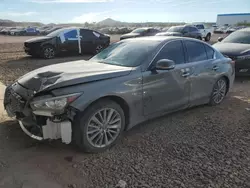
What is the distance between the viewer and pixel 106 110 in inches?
138

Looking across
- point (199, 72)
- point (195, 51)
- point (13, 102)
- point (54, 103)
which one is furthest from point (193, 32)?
point (54, 103)

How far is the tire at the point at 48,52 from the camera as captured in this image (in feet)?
40.3

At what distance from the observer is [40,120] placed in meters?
3.26

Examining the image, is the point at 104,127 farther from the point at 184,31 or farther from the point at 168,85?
the point at 184,31

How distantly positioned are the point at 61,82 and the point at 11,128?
1.54m

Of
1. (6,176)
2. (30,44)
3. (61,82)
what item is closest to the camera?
(6,176)

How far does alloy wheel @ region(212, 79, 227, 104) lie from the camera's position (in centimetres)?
546

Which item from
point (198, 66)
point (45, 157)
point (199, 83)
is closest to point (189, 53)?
point (198, 66)

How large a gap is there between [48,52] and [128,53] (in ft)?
29.6

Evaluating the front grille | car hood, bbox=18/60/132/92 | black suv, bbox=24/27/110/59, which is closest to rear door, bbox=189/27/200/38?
black suv, bbox=24/27/110/59

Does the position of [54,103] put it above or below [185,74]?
below

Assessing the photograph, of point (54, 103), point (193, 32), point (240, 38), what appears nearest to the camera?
point (54, 103)

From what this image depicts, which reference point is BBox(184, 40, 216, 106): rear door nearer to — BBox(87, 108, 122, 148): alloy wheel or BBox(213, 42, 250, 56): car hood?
BBox(87, 108, 122, 148): alloy wheel

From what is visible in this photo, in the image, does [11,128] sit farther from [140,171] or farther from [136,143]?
[140,171]
